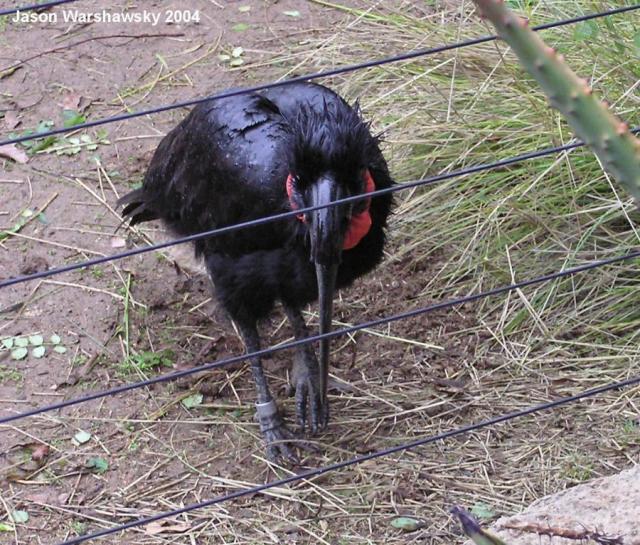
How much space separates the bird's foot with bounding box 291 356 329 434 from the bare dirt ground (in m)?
0.08

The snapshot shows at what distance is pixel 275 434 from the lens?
3.78 m

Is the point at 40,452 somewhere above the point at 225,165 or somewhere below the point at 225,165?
below

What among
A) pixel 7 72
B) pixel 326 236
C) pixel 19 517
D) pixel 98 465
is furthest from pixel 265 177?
pixel 7 72

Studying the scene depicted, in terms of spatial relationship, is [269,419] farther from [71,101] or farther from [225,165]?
[71,101]

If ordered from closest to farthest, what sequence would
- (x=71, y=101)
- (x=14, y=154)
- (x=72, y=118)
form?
1. (x=14, y=154)
2. (x=72, y=118)
3. (x=71, y=101)

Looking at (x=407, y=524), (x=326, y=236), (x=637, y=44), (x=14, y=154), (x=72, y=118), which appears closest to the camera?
(x=326, y=236)

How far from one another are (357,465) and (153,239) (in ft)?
5.45

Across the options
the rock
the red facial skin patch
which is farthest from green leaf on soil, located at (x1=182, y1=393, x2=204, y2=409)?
the rock

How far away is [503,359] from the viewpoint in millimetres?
4047

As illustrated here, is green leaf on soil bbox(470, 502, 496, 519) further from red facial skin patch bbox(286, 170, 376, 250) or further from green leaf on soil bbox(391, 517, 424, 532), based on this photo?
red facial skin patch bbox(286, 170, 376, 250)

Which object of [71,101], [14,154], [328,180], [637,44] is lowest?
[14,154]

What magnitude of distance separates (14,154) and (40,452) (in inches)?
75.0

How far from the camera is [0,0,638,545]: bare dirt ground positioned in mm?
3453

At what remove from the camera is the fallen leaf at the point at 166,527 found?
3369 mm
